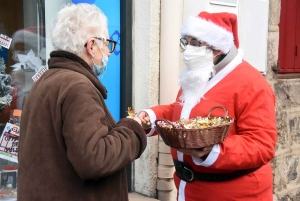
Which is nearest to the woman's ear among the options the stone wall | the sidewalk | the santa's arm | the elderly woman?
the elderly woman

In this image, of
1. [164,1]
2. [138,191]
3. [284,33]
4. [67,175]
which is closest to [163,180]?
[138,191]

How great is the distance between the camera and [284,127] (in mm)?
5031

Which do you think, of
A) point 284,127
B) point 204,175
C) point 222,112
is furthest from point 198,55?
point 284,127

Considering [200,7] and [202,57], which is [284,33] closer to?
[200,7]

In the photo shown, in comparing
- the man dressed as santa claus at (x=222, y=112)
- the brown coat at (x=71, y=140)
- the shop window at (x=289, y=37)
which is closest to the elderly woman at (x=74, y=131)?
the brown coat at (x=71, y=140)

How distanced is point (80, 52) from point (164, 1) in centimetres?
182

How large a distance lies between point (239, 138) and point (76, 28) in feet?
3.30

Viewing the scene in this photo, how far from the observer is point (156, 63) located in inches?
146

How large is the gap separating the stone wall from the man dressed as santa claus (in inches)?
99.3

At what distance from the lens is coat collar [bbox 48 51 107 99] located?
1.96 metres

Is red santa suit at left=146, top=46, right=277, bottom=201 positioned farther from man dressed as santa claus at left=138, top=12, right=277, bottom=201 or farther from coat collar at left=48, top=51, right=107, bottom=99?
coat collar at left=48, top=51, right=107, bottom=99

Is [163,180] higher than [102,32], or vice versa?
[102,32]

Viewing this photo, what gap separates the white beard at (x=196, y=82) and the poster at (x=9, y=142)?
5.67 feet

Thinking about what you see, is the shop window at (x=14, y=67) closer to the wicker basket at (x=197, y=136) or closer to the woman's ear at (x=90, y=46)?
the woman's ear at (x=90, y=46)
